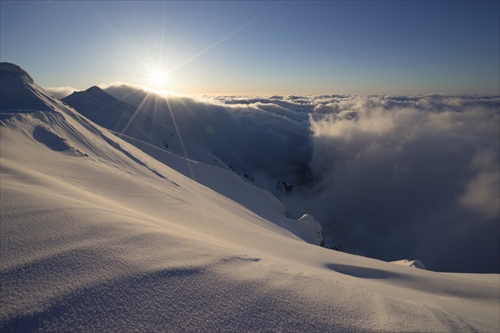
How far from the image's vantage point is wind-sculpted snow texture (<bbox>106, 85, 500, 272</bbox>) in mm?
86812

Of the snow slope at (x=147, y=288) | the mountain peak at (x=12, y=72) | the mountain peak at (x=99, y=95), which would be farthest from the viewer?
the mountain peak at (x=99, y=95)

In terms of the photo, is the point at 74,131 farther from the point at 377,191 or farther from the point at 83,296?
the point at 377,191

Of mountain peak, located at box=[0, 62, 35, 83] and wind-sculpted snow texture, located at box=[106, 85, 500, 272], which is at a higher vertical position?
mountain peak, located at box=[0, 62, 35, 83]

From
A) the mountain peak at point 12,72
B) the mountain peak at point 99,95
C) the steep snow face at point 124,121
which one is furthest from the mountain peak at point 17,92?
the mountain peak at point 99,95

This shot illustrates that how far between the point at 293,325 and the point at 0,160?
5.11 m

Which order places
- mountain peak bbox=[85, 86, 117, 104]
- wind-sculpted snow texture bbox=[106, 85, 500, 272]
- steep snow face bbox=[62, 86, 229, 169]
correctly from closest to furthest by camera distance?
steep snow face bbox=[62, 86, 229, 169] < mountain peak bbox=[85, 86, 117, 104] < wind-sculpted snow texture bbox=[106, 85, 500, 272]

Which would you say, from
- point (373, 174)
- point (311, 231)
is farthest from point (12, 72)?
point (373, 174)

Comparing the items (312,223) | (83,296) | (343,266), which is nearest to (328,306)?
(83,296)

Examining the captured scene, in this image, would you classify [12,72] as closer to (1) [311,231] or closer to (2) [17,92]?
(2) [17,92]

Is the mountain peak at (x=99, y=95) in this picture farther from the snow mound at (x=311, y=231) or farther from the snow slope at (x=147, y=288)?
the snow slope at (x=147, y=288)

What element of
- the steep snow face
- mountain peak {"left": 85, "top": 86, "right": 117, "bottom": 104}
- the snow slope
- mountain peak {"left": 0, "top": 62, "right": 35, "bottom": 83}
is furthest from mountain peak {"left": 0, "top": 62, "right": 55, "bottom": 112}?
mountain peak {"left": 85, "top": 86, "right": 117, "bottom": 104}

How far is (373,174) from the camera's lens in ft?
465

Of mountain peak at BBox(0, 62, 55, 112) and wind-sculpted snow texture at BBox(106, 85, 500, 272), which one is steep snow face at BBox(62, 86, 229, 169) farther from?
mountain peak at BBox(0, 62, 55, 112)

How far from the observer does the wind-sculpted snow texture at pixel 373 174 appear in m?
86.8
